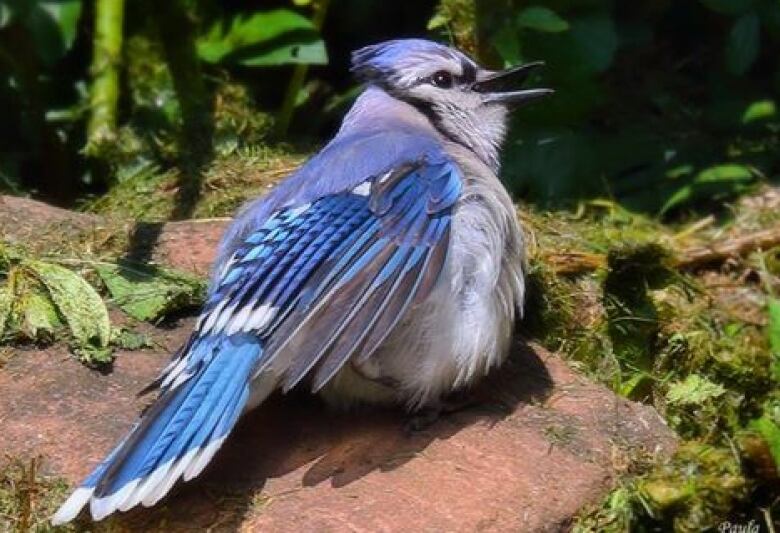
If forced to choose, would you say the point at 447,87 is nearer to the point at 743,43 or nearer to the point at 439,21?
the point at 439,21

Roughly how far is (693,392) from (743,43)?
4.90 ft

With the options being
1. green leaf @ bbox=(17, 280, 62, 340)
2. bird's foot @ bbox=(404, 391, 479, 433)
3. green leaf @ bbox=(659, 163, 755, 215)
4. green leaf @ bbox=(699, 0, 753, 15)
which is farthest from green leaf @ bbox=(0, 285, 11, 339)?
green leaf @ bbox=(699, 0, 753, 15)

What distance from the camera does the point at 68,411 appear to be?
3980mm

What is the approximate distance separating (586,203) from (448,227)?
67.1 inches

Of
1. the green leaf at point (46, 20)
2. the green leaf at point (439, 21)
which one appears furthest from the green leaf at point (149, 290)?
the green leaf at point (439, 21)

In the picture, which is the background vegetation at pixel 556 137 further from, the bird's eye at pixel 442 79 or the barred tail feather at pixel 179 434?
the barred tail feather at pixel 179 434

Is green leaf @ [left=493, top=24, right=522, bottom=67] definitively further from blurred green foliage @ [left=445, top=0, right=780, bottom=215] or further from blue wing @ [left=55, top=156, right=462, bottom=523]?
blue wing @ [left=55, top=156, right=462, bottom=523]

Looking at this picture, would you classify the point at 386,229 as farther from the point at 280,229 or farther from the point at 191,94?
the point at 191,94

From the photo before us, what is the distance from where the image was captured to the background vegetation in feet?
15.5

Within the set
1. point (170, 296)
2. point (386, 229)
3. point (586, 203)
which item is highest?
point (386, 229)

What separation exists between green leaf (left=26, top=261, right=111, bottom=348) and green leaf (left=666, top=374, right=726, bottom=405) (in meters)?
1.54

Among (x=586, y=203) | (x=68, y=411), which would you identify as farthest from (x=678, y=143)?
(x=68, y=411)

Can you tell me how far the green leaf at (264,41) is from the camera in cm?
566

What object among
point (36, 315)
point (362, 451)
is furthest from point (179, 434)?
point (36, 315)
